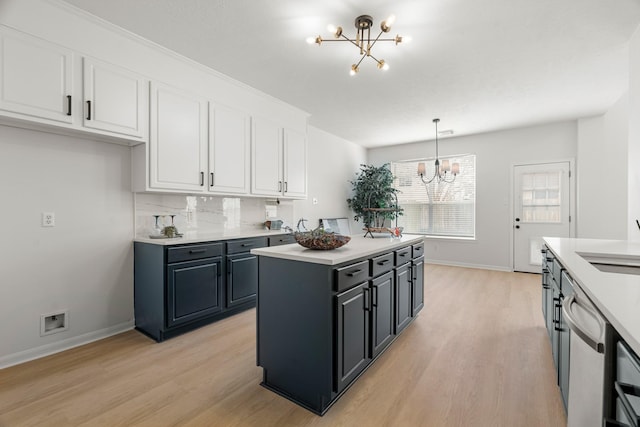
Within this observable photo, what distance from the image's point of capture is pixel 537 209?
5.33 m

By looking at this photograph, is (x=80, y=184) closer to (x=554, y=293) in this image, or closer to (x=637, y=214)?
(x=554, y=293)

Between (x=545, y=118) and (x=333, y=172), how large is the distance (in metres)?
3.72

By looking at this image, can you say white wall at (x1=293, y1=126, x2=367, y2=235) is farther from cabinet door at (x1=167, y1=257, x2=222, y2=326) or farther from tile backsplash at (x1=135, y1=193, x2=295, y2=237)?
cabinet door at (x1=167, y1=257, x2=222, y2=326)

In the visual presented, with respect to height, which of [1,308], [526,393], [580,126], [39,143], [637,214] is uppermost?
[580,126]

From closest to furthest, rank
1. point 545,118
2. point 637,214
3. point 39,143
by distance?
point 39,143
point 637,214
point 545,118

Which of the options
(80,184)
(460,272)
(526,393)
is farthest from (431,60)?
(460,272)

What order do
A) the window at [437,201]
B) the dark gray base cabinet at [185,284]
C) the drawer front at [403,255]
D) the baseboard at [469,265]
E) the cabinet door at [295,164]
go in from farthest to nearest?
the window at [437,201] < the baseboard at [469,265] < the cabinet door at [295,164] < the dark gray base cabinet at [185,284] < the drawer front at [403,255]

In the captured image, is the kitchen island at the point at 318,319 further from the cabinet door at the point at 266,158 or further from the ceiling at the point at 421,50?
the cabinet door at the point at 266,158

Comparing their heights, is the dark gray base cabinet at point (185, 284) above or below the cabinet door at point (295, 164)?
below

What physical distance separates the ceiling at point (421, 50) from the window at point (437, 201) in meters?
1.73

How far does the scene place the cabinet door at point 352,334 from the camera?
1744mm

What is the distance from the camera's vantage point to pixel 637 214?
2621 mm

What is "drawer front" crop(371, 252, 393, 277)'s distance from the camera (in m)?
2.14

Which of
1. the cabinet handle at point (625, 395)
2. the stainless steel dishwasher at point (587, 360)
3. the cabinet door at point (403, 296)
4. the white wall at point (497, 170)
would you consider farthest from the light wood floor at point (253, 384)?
the white wall at point (497, 170)
